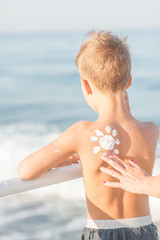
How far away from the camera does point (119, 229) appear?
150cm

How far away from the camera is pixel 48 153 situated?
4.80 feet

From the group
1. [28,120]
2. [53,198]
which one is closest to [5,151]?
[53,198]

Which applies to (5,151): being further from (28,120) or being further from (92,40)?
(92,40)

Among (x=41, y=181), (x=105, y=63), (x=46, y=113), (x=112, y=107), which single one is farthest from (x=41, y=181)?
(x=46, y=113)

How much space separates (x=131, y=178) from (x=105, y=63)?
443 millimetres

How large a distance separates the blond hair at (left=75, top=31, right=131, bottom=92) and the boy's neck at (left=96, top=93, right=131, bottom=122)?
3 centimetres

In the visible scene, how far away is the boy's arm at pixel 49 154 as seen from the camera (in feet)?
4.79

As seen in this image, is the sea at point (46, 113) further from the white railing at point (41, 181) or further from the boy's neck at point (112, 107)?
the white railing at point (41, 181)

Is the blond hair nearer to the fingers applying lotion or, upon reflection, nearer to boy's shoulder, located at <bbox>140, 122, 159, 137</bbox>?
boy's shoulder, located at <bbox>140, 122, 159, 137</bbox>

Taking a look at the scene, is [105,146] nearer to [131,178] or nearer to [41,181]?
[131,178]

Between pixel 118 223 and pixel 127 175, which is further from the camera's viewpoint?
pixel 118 223

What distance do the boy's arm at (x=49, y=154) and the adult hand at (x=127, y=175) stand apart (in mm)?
141

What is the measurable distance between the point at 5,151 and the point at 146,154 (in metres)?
6.61

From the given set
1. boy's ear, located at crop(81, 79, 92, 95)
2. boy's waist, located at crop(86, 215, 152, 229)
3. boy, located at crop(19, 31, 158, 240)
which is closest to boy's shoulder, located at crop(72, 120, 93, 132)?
boy, located at crop(19, 31, 158, 240)
